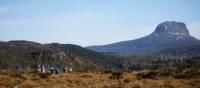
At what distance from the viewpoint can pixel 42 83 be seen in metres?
29.7

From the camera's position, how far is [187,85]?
2578 cm

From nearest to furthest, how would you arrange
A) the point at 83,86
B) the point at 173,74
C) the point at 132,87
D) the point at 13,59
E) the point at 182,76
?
the point at 132,87
the point at 83,86
the point at 182,76
the point at 173,74
the point at 13,59

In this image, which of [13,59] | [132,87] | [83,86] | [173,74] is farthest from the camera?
[13,59]

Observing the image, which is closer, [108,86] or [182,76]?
[108,86]

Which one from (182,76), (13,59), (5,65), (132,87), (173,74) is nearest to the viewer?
(132,87)

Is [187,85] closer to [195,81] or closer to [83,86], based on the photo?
[195,81]

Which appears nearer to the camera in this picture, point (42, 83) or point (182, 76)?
point (42, 83)

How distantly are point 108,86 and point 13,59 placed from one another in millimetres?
179110

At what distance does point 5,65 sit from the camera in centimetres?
17500

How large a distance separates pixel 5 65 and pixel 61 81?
494 feet

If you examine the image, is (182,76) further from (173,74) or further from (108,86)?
(108,86)

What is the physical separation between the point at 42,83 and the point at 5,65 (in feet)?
497

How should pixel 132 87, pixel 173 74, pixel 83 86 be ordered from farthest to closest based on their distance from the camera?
1. pixel 173 74
2. pixel 83 86
3. pixel 132 87

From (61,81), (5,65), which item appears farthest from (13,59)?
(61,81)
